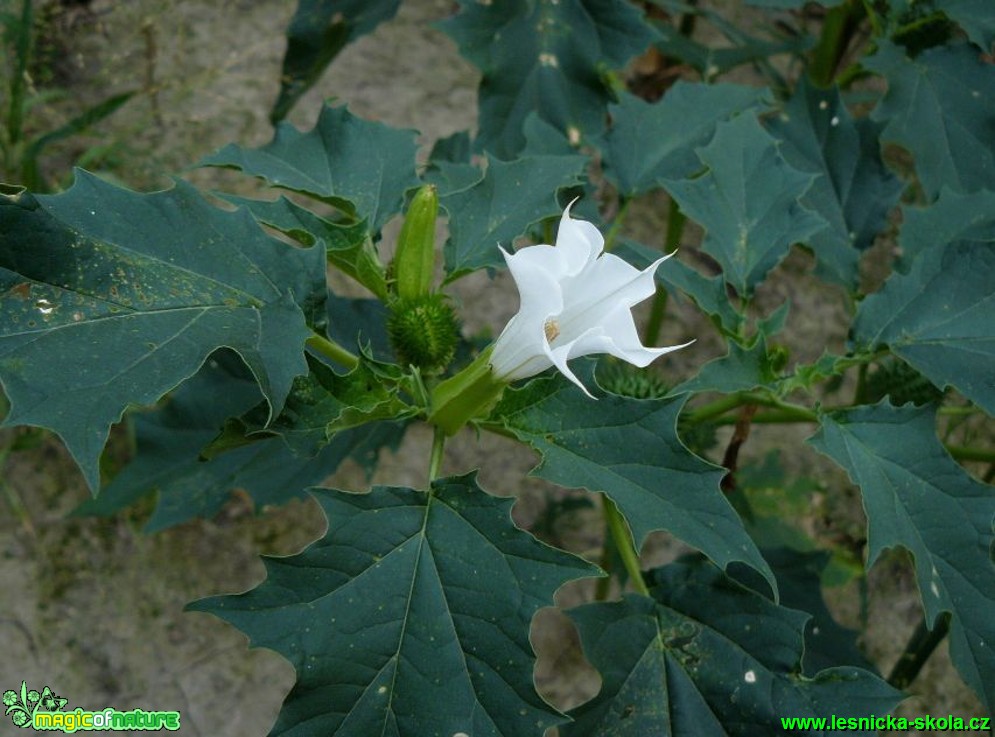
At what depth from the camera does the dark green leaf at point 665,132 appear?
141 cm

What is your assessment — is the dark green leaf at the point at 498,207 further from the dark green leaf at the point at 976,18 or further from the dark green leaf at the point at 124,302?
the dark green leaf at the point at 976,18

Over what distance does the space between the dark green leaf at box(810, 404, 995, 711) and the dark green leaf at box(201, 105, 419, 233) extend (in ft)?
1.81

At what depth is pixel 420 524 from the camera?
0.94m

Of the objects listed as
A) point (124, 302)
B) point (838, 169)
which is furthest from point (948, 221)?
point (124, 302)

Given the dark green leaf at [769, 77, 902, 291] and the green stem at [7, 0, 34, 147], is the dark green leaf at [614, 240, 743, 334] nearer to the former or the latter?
the dark green leaf at [769, 77, 902, 291]

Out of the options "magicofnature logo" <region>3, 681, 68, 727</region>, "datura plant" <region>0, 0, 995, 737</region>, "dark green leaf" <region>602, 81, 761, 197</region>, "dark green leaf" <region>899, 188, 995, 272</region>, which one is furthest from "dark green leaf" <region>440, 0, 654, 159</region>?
"magicofnature logo" <region>3, 681, 68, 727</region>

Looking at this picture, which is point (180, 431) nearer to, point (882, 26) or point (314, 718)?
point (314, 718)

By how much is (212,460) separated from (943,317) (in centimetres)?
99

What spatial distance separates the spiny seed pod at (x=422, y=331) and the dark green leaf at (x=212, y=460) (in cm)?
37

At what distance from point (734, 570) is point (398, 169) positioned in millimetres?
633

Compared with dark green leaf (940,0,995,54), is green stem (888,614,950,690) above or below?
below

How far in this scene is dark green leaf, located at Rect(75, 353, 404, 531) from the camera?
140 centimetres

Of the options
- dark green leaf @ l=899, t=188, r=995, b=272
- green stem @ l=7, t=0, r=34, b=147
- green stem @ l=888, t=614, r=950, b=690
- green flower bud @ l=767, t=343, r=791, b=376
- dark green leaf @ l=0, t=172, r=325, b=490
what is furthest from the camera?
green stem @ l=7, t=0, r=34, b=147

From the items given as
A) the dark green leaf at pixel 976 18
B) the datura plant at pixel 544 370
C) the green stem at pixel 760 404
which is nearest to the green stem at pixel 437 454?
the datura plant at pixel 544 370
